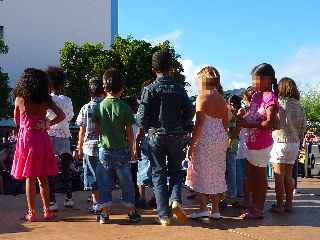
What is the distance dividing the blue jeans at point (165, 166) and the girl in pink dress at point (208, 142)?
194 millimetres

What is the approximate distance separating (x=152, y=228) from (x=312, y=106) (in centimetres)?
5847

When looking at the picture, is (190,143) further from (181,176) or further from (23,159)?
(23,159)

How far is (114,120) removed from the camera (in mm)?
6078

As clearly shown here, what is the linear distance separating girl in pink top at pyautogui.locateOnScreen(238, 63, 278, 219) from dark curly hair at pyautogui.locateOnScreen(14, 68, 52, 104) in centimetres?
220

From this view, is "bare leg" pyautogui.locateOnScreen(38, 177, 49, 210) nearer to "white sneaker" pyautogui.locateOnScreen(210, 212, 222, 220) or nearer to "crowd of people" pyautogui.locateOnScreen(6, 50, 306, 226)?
"crowd of people" pyautogui.locateOnScreen(6, 50, 306, 226)

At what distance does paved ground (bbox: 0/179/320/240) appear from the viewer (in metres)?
5.50

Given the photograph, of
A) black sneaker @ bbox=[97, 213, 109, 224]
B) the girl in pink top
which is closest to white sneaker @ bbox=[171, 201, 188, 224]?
black sneaker @ bbox=[97, 213, 109, 224]

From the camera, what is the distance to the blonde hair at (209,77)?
6.16 m

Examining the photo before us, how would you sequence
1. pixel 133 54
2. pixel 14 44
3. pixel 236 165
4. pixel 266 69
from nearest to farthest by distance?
pixel 266 69
pixel 236 165
pixel 133 54
pixel 14 44

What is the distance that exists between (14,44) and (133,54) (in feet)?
70.4

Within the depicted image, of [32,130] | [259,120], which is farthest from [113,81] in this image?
[259,120]

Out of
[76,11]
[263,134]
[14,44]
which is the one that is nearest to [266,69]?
[263,134]

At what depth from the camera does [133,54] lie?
36188mm

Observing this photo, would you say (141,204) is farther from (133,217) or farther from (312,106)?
(312,106)
